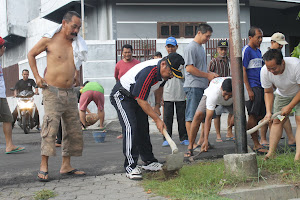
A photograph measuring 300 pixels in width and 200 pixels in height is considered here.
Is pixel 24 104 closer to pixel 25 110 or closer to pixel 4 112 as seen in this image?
pixel 25 110

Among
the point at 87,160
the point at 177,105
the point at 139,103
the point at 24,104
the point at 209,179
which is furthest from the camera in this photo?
the point at 24,104

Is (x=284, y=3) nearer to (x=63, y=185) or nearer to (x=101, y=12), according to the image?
(x=101, y=12)

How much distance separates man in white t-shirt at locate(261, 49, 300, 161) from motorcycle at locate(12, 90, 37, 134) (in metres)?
8.01

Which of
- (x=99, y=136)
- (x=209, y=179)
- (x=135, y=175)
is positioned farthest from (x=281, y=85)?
(x=99, y=136)

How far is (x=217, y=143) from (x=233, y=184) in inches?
136

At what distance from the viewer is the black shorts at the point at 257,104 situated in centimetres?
690

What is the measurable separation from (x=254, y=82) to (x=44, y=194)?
155 inches

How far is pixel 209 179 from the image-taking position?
15.4ft

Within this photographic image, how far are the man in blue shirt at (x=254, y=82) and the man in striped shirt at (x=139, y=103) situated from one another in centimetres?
205

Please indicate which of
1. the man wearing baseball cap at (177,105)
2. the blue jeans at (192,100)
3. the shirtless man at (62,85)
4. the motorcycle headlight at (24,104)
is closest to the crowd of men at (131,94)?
the shirtless man at (62,85)

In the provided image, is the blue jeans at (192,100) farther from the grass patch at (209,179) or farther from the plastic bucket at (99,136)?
the plastic bucket at (99,136)

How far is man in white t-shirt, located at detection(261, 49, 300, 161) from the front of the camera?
17.8ft

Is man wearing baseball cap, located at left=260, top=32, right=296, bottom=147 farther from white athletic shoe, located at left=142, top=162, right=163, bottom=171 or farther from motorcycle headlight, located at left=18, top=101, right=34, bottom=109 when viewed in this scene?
motorcycle headlight, located at left=18, top=101, right=34, bottom=109

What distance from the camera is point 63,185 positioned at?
Result: 503 centimetres
